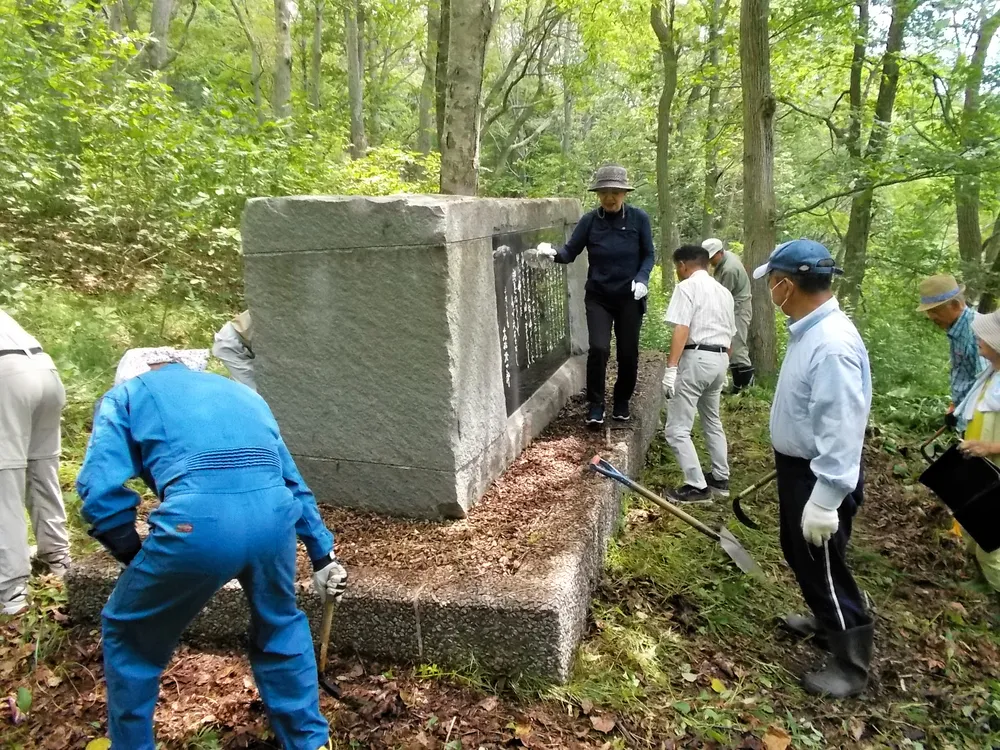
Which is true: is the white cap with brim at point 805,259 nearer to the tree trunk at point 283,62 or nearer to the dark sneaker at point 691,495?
the dark sneaker at point 691,495

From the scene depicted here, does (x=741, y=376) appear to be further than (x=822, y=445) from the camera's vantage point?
Yes

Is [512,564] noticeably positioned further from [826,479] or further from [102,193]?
[102,193]

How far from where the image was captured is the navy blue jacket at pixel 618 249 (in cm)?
505

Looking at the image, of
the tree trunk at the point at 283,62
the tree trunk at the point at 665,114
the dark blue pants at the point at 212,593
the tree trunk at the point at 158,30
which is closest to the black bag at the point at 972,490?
the dark blue pants at the point at 212,593

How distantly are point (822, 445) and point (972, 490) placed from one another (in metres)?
1.62

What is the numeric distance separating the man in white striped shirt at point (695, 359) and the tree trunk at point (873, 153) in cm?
495

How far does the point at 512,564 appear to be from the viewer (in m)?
3.30

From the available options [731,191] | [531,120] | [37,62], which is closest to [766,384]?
[37,62]

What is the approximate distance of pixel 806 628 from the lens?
3.56 metres

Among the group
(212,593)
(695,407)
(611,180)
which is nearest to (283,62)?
(611,180)

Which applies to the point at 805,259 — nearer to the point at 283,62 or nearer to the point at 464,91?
the point at 464,91

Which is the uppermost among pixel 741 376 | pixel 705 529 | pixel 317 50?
pixel 317 50

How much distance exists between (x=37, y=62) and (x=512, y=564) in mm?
8364

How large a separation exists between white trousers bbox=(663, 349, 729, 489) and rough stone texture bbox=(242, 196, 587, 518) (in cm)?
155
